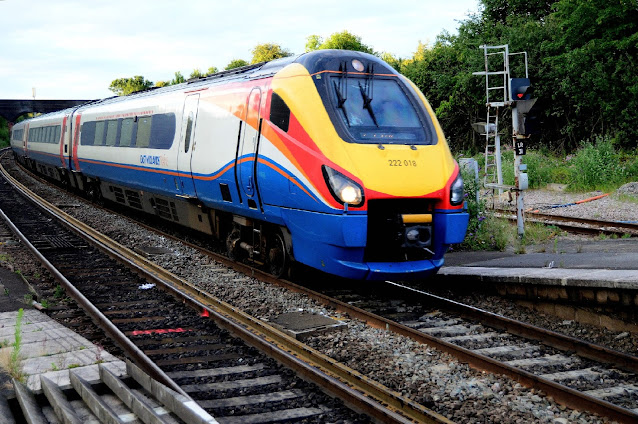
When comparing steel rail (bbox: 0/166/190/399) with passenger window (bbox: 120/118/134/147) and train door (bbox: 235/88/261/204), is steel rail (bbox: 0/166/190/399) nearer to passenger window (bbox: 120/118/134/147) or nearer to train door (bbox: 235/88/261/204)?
train door (bbox: 235/88/261/204)

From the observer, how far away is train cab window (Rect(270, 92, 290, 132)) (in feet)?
25.4

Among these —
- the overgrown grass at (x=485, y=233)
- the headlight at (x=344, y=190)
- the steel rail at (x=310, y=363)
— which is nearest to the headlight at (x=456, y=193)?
the headlight at (x=344, y=190)

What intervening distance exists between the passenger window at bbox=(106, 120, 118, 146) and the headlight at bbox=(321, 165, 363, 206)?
30.9ft

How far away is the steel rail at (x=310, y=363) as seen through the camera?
175 inches

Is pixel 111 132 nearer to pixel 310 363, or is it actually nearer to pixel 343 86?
pixel 343 86

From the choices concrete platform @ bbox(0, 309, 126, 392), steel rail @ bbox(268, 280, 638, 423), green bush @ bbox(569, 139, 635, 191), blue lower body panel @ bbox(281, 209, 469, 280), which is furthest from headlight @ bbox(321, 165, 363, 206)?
green bush @ bbox(569, 139, 635, 191)

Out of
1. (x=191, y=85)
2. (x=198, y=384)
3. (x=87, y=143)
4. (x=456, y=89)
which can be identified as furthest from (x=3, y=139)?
(x=198, y=384)

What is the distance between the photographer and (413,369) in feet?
17.8

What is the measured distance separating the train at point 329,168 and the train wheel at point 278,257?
0.6 inches

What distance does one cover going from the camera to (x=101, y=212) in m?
17.2

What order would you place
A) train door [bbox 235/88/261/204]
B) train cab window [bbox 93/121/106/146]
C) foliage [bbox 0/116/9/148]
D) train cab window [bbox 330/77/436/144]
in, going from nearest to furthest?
train cab window [bbox 330/77/436/144] → train door [bbox 235/88/261/204] → train cab window [bbox 93/121/106/146] → foliage [bbox 0/116/9/148]

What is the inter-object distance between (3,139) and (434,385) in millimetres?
99559

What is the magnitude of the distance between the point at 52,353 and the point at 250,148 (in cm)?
383

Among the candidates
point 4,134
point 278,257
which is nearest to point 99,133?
point 278,257
